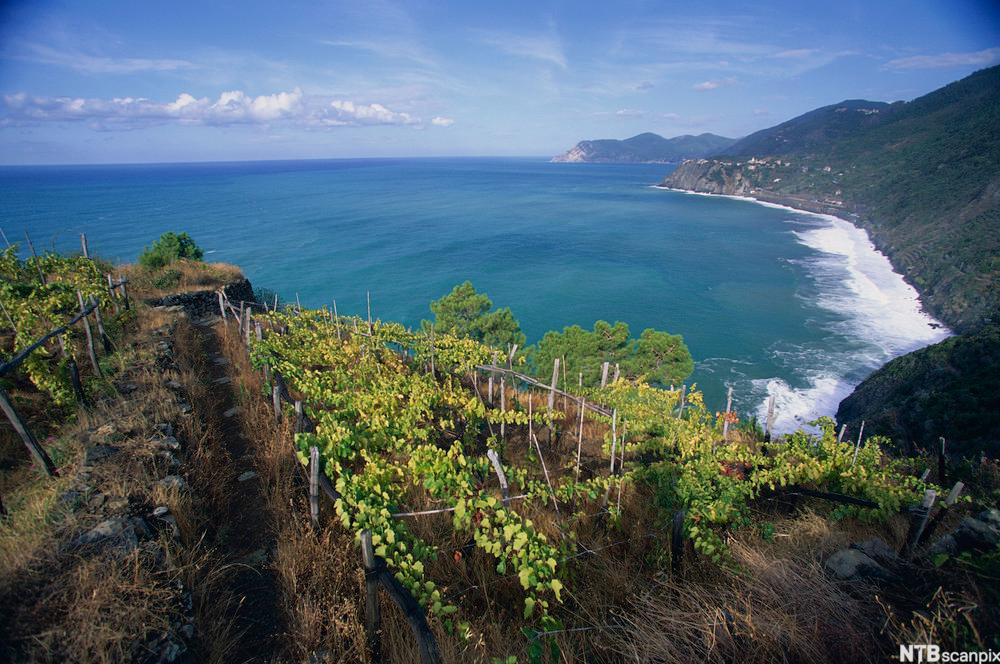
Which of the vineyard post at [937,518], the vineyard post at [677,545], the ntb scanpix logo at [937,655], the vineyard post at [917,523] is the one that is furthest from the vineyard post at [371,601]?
the vineyard post at [937,518]

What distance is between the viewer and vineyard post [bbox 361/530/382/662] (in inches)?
136

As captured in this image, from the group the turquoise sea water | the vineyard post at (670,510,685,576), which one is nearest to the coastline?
the turquoise sea water

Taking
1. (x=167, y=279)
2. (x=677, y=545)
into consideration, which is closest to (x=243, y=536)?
(x=677, y=545)

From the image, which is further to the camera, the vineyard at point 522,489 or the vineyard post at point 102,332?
the vineyard post at point 102,332

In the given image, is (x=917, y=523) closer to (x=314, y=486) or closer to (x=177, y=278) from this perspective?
(x=314, y=486)

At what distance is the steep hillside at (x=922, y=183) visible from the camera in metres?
52.9

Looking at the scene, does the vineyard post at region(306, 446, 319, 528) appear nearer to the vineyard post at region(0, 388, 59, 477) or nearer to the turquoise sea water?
the vineyard post at region(0, 388, 59, 477)

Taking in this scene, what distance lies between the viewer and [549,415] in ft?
26.8

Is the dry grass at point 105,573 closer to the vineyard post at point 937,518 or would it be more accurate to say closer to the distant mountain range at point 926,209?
the vineyard post at point 937,518

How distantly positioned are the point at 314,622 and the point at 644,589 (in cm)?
296

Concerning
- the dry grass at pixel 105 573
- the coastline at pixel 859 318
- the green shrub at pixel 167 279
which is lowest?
the coastline at pixel 859 318

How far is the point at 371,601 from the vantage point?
3518 mm

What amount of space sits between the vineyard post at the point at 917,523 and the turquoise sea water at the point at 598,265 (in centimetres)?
3101

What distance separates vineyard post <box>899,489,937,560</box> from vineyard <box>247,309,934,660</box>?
0.43 metres
